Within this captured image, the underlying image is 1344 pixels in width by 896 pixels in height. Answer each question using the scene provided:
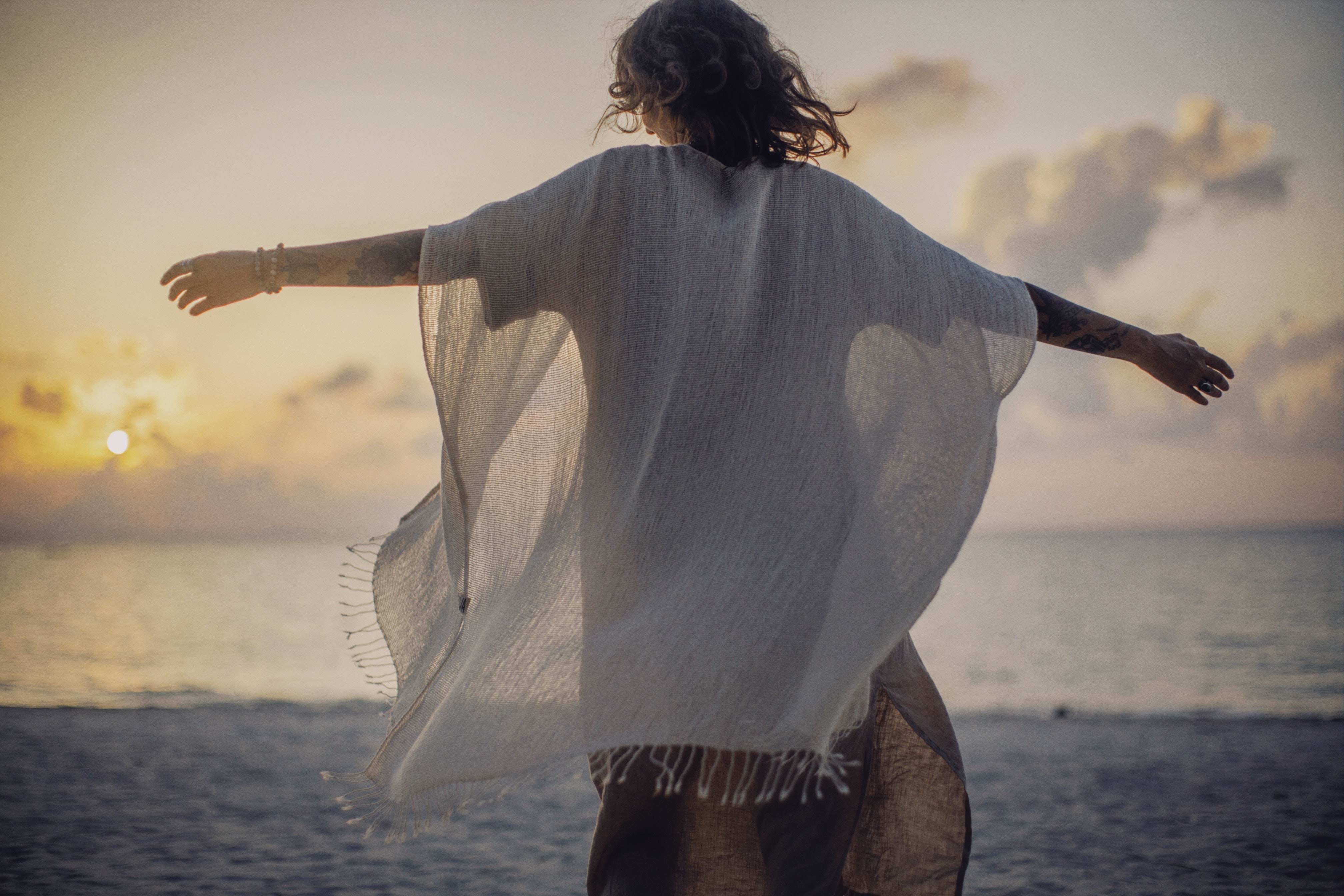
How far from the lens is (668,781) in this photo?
4.89ft

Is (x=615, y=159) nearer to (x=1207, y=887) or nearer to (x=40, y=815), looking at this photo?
(x=1207, y=887)

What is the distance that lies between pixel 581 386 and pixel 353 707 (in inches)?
322

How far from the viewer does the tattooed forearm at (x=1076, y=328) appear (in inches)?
61.8

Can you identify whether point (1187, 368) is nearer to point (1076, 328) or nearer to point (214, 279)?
point (1076, 328)

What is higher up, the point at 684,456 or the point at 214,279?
the point at 214,279

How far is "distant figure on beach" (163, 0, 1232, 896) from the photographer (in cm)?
132

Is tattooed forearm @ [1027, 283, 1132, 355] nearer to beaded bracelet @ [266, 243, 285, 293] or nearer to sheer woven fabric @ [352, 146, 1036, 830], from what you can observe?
sheer woven fabric @ [352, 146, 1036, 830]

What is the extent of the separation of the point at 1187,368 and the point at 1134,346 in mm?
101

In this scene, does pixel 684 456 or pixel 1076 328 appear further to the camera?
pixel 1076 328

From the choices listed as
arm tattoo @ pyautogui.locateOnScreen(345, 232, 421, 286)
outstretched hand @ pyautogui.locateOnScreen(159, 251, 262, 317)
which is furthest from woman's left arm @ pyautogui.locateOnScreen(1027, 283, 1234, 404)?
outstretched hand @ pyautogui.locateOnScreen(159, 251, 262, 317)

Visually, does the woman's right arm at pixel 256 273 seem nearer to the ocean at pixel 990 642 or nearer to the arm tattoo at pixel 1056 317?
the arm tattoo at pixel 1056 317

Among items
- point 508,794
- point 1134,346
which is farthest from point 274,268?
point 1134,346

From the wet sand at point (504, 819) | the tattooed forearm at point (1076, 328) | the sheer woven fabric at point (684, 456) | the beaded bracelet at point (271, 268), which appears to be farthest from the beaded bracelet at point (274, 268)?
the wet sand at point (504, 819)

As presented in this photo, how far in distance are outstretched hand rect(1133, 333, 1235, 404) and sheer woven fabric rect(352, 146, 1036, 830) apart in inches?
11.4
